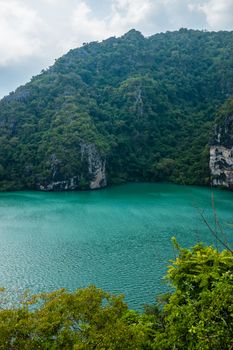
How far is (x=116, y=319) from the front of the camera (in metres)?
7.78

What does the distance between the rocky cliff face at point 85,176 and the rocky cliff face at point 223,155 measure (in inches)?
598

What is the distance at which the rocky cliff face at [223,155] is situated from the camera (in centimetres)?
4484

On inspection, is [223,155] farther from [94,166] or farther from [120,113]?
[120,113]

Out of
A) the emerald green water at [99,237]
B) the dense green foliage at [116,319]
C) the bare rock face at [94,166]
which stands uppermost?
the bare rock face at [94,166]

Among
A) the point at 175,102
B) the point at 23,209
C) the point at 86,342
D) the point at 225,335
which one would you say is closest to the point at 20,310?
the point at 86,342

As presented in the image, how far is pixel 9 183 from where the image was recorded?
1859 inches

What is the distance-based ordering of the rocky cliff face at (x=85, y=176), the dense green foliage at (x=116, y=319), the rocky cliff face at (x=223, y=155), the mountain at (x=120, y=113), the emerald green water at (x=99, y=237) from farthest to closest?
the mountain at (x=120, y=113) < the rocky cliff face at (x=85, y=176) < the rocky cliff face at (x=223, y=155) < the emerald green water at (x=99, y=237) < the dense green foliage at (x=116, y=319)

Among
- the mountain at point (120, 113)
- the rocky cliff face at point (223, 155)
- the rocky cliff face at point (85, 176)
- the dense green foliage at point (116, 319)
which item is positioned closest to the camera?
the dense green foliage at point (116, 319)

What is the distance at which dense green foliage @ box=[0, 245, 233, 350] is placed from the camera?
19.6ft

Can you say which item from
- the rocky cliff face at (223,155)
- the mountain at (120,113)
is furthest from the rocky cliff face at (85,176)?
the rocky cliff face at (223,155)

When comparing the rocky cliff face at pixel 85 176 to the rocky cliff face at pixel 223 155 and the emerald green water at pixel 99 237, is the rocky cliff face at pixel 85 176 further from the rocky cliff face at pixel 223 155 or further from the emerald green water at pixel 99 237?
the rocky cliff face at pixel 223 155

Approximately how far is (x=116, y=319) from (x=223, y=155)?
41302 mm

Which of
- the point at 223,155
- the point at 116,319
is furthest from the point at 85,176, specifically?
the point at 116,319

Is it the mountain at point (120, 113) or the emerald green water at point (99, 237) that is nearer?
the emerald green water at point (99, 237)
